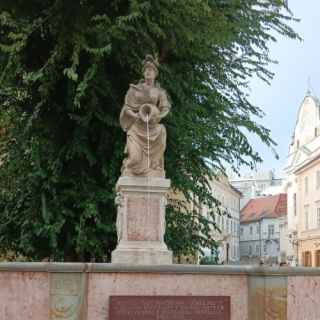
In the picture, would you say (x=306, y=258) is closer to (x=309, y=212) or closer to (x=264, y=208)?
(x=309, y=212)

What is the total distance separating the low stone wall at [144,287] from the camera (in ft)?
28.8

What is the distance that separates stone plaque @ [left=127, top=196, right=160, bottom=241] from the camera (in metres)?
10.7

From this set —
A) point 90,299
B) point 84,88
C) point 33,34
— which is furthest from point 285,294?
point 33,34

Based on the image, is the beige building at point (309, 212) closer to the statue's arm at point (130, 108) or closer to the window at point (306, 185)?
the window at point (306, 185)

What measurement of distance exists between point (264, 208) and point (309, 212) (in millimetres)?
41980

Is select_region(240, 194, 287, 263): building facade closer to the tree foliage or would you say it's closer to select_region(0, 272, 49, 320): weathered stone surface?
the tree foliage

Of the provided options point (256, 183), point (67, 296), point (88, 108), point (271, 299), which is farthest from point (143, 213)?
point (256, 183)

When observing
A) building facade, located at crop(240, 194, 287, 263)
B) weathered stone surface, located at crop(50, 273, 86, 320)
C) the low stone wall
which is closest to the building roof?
building facade, located at crop(240, 194, 287, 263)

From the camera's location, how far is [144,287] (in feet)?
29.8

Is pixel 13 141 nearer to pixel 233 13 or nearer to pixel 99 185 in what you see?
pixel 99 185

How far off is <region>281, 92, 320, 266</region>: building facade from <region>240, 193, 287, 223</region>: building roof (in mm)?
27861

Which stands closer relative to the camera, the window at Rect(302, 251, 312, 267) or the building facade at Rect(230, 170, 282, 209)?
the window at Rect(302, 251, 312, 267)

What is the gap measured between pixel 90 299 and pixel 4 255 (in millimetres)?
8714

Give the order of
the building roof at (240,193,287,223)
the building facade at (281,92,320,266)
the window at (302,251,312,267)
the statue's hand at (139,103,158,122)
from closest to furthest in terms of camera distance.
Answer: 1. the statue's hand at (139,103,158,122)
2. the window at (302,251,312,267)
3. the building facade at (281,92,320,266)
4. the building roof at (240,193,287,223)
